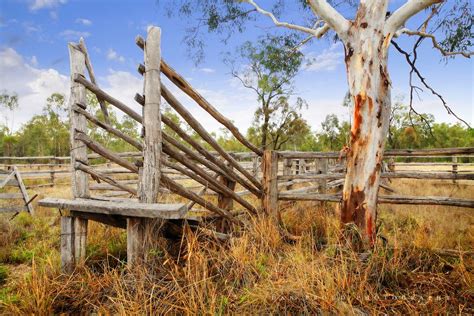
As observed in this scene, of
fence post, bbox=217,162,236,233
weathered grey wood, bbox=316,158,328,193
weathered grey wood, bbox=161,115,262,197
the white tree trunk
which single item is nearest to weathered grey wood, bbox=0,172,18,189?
fence post, bbox=217,162,236,233

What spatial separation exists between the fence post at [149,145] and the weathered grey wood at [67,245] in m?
0.83

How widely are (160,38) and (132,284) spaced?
218 centimetres

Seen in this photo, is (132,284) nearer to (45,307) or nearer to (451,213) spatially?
(45,307)

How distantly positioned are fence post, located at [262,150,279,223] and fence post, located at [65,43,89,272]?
7.96 ft

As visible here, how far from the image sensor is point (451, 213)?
637cm

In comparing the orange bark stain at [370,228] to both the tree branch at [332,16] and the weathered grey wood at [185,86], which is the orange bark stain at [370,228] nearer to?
the weathered grey wood at [185,86]

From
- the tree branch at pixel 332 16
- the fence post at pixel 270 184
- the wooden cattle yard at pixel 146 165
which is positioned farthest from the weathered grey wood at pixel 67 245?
the tree branch at pixel 332 16

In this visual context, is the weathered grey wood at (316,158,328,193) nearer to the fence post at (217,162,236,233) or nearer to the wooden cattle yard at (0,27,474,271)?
the wooden cattle yard at (0,27,474,271)

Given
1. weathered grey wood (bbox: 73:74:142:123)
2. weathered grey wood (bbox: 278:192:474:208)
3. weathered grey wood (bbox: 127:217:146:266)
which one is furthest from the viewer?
weathered grey wood (bbox: 278:192:474:208)

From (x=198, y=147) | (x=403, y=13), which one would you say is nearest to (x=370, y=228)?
(x=198, y=147)

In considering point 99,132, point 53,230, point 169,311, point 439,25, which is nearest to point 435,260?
point 169,311

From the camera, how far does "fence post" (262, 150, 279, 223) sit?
4.38 meters

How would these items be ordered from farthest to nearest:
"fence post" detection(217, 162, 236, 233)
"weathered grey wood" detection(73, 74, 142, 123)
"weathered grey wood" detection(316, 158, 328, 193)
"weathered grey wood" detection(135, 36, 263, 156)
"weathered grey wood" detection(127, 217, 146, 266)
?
"weathered grey wood" detection(316, 158, 328, 193) → "fence post" detection(217, 162, 236, 233) → "weathered grey wood" detection(73, 74, 142, 123) → "weathered grey wood" detection(135, 36, 263, 156) → "weathered grey wood" detection(127, 217, 146, 266)

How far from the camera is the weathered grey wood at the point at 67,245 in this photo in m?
2.93
